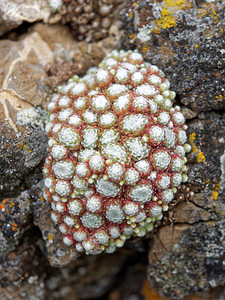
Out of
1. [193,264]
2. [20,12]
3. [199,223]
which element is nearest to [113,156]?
[199,223]

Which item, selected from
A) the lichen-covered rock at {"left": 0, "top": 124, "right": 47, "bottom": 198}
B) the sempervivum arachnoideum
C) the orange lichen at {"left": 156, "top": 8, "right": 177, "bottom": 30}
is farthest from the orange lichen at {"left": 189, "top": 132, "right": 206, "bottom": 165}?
the lichen-covered rock at {"left": 0, "top": 124, "right": 47, "bottom": 198}

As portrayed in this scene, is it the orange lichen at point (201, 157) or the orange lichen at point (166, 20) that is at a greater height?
the orange lichen at point (166, 20)

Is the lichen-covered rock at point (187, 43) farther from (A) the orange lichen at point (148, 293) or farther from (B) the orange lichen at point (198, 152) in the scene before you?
(A) the orange lichen at point (148, 293)

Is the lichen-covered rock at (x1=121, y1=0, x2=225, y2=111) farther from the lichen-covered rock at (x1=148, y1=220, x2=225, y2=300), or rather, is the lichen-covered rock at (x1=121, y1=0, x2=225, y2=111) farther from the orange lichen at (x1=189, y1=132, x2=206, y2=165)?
the lichen-covered rock at (x1=148, y1=220, x2=225, y2=300)

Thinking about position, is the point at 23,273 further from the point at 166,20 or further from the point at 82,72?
the point at 166,20

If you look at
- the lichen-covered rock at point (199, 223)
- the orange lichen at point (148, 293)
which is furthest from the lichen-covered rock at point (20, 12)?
the orange lichen at point (148, 293)

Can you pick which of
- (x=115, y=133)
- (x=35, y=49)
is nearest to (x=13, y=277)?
(x=115, y=133)

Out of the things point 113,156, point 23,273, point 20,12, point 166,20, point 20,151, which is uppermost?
point 20,12
